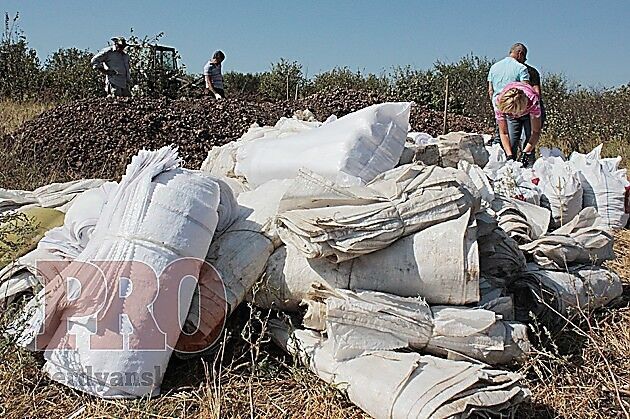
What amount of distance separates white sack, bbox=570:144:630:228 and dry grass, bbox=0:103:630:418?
177cm

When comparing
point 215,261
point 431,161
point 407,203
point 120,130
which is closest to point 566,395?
point 407,203

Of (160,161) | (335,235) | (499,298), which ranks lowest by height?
(499,298)

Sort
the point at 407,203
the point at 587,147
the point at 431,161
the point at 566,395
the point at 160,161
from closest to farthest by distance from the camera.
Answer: the point at 566,395, the point at 407,203, the point at 160,161, the point at 431,161, the point at 587,147

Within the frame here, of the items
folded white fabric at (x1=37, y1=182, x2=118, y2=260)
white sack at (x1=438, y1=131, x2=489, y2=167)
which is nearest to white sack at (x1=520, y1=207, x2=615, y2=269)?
white sack at (x1=438, y1=131, x2=489, y2=167)

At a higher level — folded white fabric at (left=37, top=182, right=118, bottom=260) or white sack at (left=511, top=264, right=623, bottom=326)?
folded white fabric at (left=37, top=182, right=118, bottom=260)

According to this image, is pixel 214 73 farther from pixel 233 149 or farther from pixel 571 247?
pixel 571 247

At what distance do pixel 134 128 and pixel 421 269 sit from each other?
5.80 metres

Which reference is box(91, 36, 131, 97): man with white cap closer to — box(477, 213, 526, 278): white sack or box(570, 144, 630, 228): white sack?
box(570, 144, 630, 228): white sack

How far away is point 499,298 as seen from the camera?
7.47 ft

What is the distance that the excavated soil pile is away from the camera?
21.0ft

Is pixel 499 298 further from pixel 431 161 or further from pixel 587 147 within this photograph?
pixel 587 147

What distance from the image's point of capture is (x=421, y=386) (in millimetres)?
1781

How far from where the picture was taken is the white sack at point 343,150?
2668mm

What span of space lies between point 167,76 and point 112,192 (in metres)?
12.1
